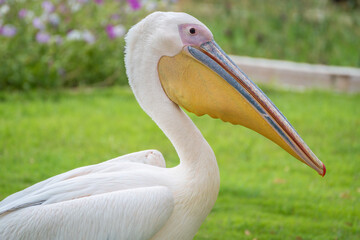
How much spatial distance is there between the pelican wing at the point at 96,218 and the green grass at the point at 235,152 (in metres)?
1.30

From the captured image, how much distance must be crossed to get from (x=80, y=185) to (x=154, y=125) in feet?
11.7

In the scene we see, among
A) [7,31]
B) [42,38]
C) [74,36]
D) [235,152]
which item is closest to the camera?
[235,152]

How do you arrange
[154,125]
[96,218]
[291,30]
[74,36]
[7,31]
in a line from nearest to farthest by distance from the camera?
1. [96,218]
2. [154,125]
3. [7,31]
4. [74,36]
5. [291,30]

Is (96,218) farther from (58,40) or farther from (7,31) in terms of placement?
(58,40)

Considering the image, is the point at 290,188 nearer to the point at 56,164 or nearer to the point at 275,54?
the point at 56,164

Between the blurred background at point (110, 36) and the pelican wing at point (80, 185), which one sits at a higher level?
the pelican wing at point (80, 185)

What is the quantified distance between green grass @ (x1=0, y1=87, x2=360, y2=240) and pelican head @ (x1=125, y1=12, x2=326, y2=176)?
1.28 metres

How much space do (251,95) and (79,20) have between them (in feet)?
Answer: 17.9

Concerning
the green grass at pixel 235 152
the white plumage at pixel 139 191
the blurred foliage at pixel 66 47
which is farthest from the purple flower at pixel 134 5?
the white plumage at pixel 139 191

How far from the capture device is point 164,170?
2.73 m

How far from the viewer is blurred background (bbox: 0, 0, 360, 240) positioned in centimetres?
421

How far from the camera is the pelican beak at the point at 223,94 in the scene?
2.60 metres

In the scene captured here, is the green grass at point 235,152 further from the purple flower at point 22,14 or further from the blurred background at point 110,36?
the purple flower at point 22,14

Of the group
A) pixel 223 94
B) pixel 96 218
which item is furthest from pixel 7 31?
pixel 96 218
